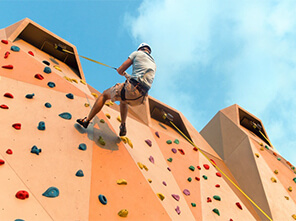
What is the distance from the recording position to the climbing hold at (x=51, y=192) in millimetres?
3201

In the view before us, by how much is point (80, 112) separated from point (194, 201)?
2195 mm

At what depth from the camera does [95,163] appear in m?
4.08

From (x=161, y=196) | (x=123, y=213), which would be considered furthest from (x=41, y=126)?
(x=161, y=196)

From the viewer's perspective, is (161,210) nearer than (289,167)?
Yes

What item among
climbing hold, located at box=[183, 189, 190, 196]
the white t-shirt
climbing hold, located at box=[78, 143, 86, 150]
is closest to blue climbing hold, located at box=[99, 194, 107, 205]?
climbing hold, located at box=[78, 143, 86, 150]

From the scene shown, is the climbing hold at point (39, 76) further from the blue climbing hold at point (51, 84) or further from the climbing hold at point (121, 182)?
the climbing hold at point (121, 182)

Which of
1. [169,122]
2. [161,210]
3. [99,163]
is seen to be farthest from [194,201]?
[169,122]

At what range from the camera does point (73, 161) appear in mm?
3879

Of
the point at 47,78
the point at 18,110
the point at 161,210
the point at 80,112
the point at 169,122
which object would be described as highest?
the point at 169,122

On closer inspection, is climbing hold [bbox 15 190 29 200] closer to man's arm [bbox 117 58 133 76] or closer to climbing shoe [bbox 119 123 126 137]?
climbing shoe [bbox 119 123 126 137]

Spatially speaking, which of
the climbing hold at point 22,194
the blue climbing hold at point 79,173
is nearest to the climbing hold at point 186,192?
the blue climbing hold at point 79,173

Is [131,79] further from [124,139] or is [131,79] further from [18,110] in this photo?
[18,110]

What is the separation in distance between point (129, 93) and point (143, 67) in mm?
393

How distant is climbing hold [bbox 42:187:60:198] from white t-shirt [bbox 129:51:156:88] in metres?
1.72
